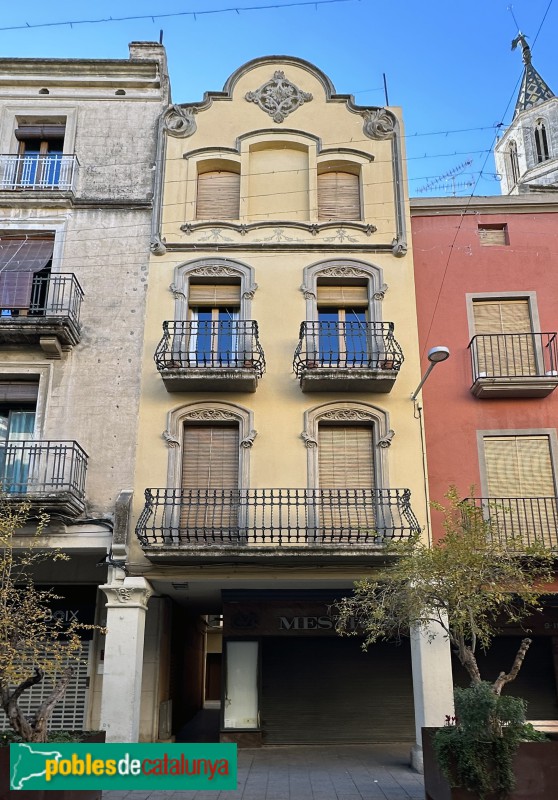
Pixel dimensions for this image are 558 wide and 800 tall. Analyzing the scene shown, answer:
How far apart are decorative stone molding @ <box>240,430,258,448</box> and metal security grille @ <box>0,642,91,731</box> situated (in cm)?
628

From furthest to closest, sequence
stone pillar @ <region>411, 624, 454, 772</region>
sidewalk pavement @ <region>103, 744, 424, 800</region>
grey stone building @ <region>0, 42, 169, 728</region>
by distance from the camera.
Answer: grey stone building @ <region>0, 42, 169, 728</region>, stone pillar @ <region>411, 624, 454, 772</region>, sidewalk pavement @ <region>103, 744, 424, 800</region>

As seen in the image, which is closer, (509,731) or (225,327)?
(509,731)

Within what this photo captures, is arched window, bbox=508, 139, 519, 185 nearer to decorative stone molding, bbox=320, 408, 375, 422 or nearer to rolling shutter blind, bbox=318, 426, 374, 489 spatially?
decorative stone molding, bbox=320, 408, 375, 422

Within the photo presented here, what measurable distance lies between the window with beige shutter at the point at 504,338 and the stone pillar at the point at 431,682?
5733 millimetres

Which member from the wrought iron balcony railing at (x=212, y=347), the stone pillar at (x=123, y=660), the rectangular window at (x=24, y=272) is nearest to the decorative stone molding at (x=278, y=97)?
the wrought iron balcony railing at (x=212, y=347)

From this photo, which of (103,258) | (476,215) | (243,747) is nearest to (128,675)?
(243,747)

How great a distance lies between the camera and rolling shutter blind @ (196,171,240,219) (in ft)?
56.3

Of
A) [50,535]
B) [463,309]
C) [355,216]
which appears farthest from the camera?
[355,216]

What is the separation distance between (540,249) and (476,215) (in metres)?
1.74

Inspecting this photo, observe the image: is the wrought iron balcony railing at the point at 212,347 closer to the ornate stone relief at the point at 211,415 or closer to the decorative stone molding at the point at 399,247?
the ornate stone relief at the point at 211,415

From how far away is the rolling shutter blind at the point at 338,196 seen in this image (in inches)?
677

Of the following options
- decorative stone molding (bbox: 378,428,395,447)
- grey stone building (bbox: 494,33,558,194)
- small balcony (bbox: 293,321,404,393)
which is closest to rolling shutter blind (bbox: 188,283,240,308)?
small balcony (bbox: 293,321,404,393)

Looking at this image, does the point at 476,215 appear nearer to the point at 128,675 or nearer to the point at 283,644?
the point at 283,644

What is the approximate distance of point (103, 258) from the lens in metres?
16.5
